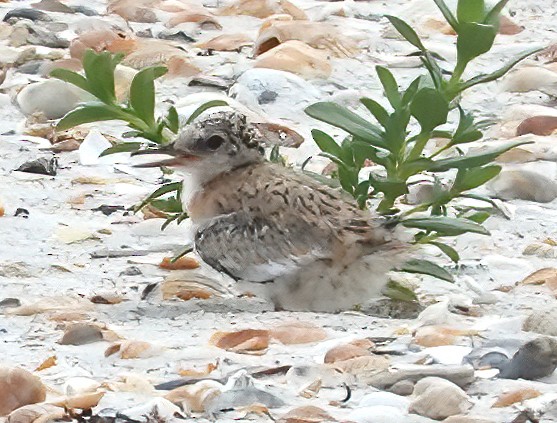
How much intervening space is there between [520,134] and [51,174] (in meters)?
1.70

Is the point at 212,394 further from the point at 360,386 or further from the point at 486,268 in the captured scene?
the point at 486,268

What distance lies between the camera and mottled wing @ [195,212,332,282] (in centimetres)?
349

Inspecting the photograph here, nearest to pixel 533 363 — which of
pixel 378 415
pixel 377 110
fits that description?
pixel 378 415

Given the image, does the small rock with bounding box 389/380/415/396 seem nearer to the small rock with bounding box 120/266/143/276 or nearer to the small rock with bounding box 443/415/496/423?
the small rock with bounding box 443/415/496/423

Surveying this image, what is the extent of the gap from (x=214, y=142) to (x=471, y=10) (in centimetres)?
Answer: 75

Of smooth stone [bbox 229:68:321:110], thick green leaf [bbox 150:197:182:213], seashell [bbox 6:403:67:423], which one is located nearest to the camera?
seashell [bbox 6:403:67:423]

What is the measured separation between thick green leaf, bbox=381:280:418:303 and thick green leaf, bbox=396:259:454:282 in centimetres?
4

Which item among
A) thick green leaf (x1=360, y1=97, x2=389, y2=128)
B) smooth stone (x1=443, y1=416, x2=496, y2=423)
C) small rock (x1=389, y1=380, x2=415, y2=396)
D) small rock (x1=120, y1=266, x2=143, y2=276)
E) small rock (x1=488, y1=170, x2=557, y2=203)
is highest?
thick green leaf (x1=360, y1=97, x2=389, y2=128)

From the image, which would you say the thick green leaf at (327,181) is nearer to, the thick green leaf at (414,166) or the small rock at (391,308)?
the thick green leaf at (414,166)

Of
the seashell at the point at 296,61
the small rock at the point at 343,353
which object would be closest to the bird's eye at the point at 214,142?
the small rock at the point at 343,353

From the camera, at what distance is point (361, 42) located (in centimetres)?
609

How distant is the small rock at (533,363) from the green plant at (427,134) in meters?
0.64

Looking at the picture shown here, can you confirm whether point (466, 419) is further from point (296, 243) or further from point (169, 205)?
point (169, 205)

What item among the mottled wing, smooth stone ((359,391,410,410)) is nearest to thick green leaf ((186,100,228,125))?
the mottled wing
